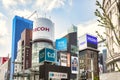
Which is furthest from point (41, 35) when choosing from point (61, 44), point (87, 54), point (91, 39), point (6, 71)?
point (6, 71)

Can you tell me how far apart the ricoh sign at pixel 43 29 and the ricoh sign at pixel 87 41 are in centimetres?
1828

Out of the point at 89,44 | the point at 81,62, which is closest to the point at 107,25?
the point at 89,44

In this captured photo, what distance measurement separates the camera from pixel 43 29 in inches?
4715

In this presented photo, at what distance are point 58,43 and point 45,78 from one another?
60.6 meters

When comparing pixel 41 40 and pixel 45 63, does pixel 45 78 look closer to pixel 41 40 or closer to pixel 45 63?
pixel 45 63

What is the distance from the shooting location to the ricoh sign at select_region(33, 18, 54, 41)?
120 m

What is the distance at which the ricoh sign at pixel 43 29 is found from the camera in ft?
393

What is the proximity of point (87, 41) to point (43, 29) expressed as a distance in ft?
91.1

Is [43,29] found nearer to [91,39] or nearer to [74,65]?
[74,65]

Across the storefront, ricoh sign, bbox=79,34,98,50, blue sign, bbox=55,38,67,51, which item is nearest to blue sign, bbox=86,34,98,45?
ricoh sign, bbox=79,34,98,50

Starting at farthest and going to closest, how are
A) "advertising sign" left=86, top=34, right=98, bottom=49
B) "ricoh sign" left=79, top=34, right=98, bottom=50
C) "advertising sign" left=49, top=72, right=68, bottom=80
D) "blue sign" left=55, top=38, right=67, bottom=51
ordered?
"advertising sign" left=86, top=34, right=98, bottom=49 < "ricoh sign" left=79, top=34, right=98, bottom=50 < "blue sign" left=55, top=38, right=67, bottom=51 < "advertising sign" left=49, top=72, right=68, bottom=80

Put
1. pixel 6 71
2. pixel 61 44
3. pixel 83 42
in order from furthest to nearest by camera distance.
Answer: pixel 6 71 < pixel 83 42 < pixel 61 44

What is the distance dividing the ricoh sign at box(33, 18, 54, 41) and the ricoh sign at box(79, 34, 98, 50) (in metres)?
18.3

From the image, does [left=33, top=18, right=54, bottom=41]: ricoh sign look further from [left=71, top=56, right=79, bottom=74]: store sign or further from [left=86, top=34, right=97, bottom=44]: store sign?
[left=86, top=34, right=97, bottom=44]: store sign
